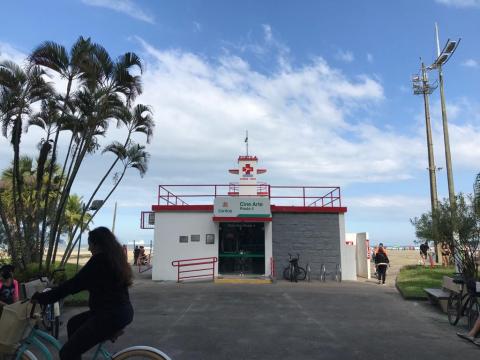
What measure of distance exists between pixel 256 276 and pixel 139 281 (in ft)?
16.9

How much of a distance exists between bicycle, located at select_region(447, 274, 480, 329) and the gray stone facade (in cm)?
953

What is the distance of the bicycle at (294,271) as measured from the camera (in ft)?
60.4

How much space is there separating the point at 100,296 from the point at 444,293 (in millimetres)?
10488

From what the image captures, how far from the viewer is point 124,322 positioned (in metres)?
3.73

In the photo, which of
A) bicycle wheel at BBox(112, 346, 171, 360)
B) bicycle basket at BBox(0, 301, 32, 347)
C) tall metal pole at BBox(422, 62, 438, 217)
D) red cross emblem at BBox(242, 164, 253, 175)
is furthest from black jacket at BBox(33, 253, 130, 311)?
tall metal pole at BBox(422, 62, 438, 217)

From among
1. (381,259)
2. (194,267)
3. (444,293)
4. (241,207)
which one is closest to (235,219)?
(241,207)

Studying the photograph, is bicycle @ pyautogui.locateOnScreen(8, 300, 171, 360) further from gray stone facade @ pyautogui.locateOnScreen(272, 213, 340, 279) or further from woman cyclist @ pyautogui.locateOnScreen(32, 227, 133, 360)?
gray stone facade @ pyautogui.locateOnScreen(272, 213, 340, 279)

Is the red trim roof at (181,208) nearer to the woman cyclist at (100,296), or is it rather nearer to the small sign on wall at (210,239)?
the small sign on wall at (210,239)

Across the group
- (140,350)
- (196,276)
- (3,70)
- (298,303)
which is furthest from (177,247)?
(140,350)

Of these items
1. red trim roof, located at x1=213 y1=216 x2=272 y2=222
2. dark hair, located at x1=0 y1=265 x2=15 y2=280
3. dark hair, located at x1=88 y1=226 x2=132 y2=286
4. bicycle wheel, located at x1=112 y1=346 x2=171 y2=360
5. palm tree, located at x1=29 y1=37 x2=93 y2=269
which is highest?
palm tree, located at x1=29 y1=37 x2=93 y2=269

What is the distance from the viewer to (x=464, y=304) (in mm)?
9188

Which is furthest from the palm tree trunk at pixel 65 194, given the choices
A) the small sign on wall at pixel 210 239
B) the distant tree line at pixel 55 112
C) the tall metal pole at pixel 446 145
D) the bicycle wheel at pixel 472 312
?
the tall metal pole at pixel 446 145

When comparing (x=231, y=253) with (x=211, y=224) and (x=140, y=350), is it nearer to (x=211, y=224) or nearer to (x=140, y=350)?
(x=211, y=224)

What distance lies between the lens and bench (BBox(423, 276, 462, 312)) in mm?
9973
